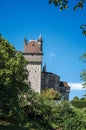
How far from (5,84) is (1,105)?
2.14 m

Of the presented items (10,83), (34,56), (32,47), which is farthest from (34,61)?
(10,83)

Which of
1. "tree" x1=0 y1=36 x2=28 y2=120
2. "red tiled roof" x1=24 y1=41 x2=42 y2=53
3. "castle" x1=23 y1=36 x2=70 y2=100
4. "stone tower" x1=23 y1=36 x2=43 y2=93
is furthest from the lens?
"red tiled roof" x1=24 y1=41 x2=42 y2=53

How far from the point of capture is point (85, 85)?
36.2m

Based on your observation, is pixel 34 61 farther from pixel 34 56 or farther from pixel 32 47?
pixel 32 47

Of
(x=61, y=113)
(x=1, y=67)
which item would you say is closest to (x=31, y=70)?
(x=61, y=113)

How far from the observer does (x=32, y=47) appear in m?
112

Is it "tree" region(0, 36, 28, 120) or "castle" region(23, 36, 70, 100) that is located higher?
"castle" region(23, 36, 70, 100)

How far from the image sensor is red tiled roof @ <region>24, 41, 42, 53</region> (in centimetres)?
11162

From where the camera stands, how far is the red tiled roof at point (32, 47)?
111625 mm

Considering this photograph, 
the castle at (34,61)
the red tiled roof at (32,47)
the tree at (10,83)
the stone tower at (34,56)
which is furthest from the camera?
the red tiled roof at (32,47)

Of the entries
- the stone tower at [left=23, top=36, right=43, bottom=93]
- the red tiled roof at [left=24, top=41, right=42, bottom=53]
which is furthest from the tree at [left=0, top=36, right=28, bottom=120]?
the red tiled roof at [left=24, top=41, right=42, bottom=53]

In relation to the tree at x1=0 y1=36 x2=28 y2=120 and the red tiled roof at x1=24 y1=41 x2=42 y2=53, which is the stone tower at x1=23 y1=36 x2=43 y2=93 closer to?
the red tiled roof at x1=24 y1=41 x2=42 y2=53

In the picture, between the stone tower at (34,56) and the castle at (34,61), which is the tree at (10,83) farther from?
the stone tower at (34,56)

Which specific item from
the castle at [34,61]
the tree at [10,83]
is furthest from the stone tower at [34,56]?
the tree at [10,83]
